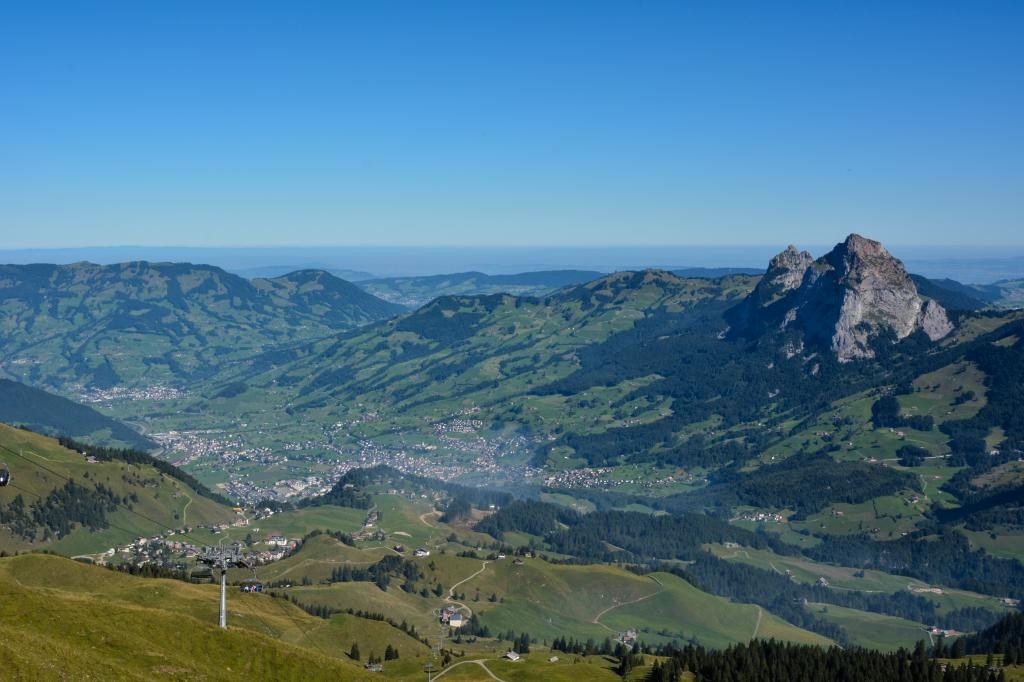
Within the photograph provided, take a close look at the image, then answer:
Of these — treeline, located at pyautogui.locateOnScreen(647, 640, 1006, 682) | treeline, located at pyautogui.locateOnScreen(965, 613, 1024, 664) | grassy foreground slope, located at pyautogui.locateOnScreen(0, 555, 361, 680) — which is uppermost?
grassy foreground slope, located at pyautogui.locateOnScreen(0, 555, 361, 680)

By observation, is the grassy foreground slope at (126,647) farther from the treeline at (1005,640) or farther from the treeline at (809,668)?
the treeline at (1005,640)

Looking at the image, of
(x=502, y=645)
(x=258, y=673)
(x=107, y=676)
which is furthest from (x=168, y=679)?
(x=502, y=645)

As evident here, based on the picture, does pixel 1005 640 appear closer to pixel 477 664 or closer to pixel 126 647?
pixel 477 664

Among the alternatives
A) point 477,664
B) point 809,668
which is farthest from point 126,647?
point 809,668

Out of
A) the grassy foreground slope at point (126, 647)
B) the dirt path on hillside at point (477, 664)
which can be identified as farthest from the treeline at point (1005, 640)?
the grassy foreground slope at point (126, 647)

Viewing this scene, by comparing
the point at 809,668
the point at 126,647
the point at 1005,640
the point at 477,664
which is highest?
the point at 126,647

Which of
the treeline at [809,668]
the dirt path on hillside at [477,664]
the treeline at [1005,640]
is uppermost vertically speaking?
the treeline at [809,668]

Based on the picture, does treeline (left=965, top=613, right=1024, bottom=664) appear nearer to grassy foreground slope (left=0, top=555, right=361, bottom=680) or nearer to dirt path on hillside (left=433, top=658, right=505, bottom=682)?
dirt path on hillside (left=433, top=658, right=505, bottom=682)

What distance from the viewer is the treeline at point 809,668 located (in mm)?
138250

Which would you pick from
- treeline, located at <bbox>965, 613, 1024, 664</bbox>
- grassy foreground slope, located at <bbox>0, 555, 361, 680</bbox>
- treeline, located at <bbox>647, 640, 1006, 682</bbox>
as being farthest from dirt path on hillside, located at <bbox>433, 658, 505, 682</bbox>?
treeline, located at <bbox>965, 613, 1024, 664</bbox>

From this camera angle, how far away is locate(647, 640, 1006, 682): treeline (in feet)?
454

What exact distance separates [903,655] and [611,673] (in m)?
45.3

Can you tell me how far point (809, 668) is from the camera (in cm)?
14162

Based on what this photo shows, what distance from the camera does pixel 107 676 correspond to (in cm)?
7788
